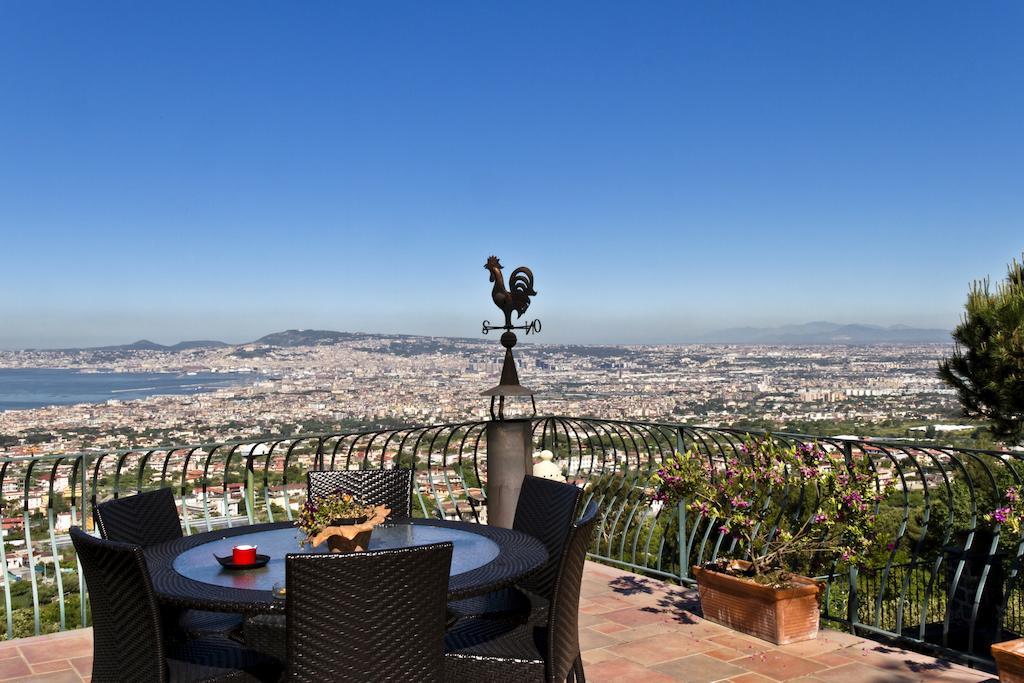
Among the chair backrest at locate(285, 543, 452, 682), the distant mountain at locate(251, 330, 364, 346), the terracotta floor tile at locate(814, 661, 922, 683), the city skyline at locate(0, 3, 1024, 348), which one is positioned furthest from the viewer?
the distant mountain at locate(251, 330, 364, 346)

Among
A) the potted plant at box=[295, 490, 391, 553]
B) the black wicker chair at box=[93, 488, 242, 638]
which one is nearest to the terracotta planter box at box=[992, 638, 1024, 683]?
the potted plant at box=[295, 490, 391, 553]

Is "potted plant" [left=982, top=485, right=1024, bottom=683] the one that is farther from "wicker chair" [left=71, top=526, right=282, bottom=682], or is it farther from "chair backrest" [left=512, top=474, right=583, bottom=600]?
"wicker chair" [left=71, top=526, right=282, bottom=682]

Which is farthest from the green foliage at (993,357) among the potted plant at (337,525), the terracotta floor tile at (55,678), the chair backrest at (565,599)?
the terracotta floor tile at (55,678)

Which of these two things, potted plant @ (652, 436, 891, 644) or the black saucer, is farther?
potted plant @ (652, 436, 891, 644)

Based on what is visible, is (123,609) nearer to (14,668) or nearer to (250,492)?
(14,668)

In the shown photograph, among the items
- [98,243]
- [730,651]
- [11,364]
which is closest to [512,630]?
[730,651]

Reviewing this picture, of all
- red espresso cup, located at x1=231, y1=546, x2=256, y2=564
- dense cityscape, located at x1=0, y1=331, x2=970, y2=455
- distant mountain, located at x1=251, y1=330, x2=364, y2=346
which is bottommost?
dense cityscape, located at x1=0, y1=331, x2=970, y2=455

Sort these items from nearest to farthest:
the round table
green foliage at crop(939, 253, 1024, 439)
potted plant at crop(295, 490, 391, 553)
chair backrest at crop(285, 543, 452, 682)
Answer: chair backrest at crop(285, 543, 452, 682) < the round table < potted plant at crop(295, 490, 391, 553) < green foliage at crop(939, 253, 1024, 439)
